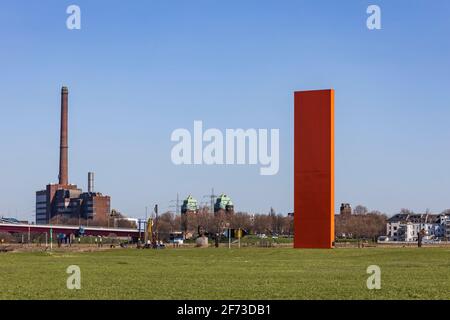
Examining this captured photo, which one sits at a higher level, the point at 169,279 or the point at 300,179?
the point at 300,179

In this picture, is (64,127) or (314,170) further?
(64,127)

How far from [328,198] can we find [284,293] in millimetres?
42580

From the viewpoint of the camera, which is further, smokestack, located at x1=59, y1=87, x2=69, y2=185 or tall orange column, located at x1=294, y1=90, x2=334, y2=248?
smokestack, located at x1=59, y1=87, x2=69, y2=185

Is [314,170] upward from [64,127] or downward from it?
downward

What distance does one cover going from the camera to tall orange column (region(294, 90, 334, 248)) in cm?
6328

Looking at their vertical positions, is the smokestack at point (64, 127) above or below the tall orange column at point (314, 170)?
above

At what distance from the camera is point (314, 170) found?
64125 mm

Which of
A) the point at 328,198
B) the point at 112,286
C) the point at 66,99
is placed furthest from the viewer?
the point at 66,99

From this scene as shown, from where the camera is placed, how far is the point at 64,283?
24.9 metres

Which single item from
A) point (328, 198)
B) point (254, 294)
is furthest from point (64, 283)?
point (328, 198)

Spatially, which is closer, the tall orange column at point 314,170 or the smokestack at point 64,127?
the tall orange column at point 314,170

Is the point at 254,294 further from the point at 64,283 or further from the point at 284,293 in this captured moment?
the point at 64,283

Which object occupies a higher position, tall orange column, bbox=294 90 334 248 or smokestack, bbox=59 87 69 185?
smokestack, bbox=59 87 69 185

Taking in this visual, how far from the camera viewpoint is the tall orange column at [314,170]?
63281 mm
